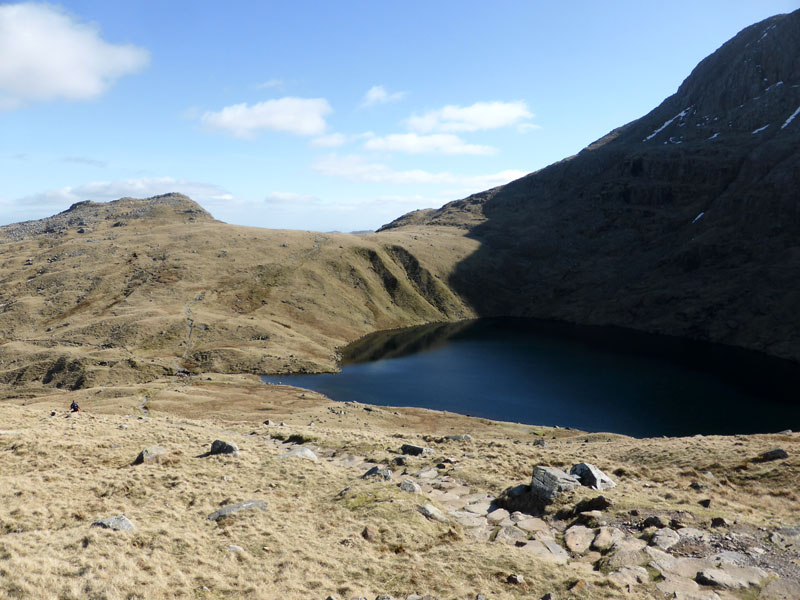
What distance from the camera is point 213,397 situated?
248 ft

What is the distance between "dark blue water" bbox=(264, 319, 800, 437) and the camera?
78188 mm

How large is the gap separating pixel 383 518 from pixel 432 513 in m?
2.49

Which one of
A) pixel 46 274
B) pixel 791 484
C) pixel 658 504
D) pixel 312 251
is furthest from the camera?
pixel 312 251

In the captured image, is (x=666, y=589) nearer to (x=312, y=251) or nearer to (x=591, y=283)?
(x=312, y=251)

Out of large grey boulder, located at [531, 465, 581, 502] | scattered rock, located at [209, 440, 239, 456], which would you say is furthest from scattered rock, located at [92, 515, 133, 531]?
large grey boulder, located at [531, 465, 581, 502]

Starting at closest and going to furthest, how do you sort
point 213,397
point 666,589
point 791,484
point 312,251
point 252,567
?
point 666,589
point 252,567
point 791,484
point 213,397
point 312,251

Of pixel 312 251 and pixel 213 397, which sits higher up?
pixel 312 251

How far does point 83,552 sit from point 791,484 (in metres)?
35.2

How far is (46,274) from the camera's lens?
137125 mm

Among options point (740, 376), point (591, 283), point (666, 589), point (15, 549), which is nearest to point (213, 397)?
point (15, 549)

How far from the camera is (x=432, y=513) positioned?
23094 mm

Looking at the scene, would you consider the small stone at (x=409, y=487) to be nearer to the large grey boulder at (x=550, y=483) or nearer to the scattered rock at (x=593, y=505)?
the large grey boulder at (x=550, y=483)

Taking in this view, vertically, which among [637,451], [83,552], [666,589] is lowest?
[637,451]

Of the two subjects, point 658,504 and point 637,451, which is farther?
point 637,451
